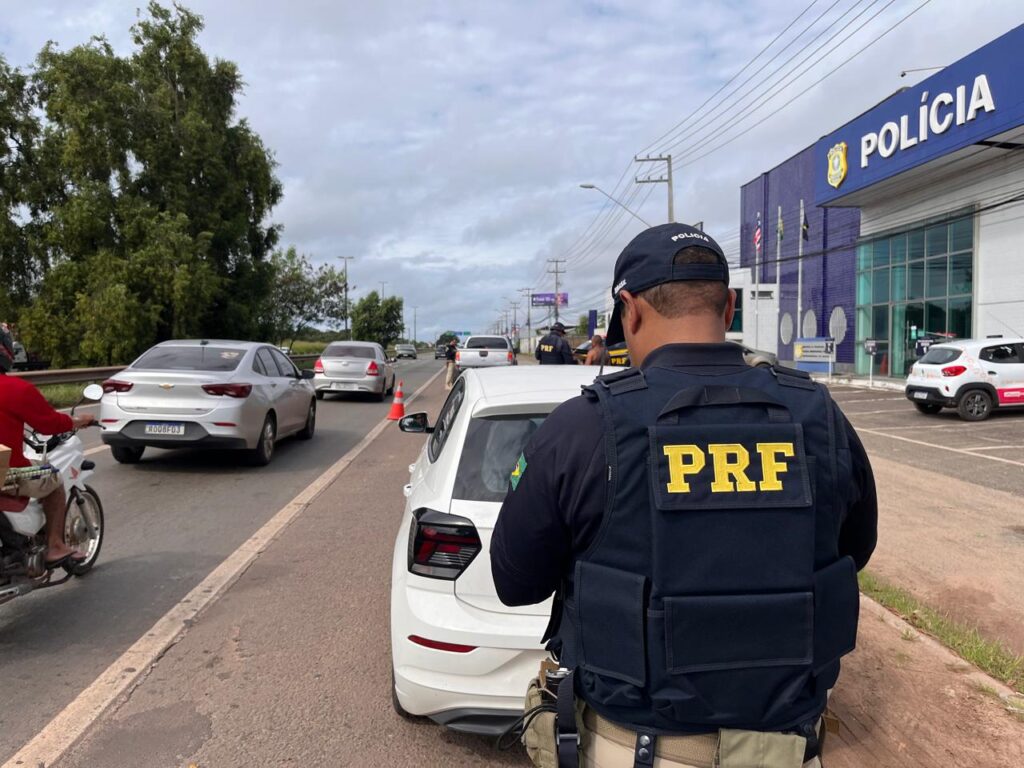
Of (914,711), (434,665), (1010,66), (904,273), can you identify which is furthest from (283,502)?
(904,273)

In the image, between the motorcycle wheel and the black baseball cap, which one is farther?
the motorcycle wheel

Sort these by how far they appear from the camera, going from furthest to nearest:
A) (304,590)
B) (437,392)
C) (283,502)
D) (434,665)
Result: (437,392)
(283,502)
(304,590)
(434,665)

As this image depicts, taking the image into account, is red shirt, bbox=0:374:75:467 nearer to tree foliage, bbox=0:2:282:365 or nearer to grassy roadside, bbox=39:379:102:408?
grassy roadside, bbox=39:379:102:408

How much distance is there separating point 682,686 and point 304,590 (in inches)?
168

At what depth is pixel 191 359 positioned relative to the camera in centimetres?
976

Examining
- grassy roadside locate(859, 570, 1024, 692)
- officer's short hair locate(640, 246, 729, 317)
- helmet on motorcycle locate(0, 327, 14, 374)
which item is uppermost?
officer's short hair locate(640, 246, 729, 317)

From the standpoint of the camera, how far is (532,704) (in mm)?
1806

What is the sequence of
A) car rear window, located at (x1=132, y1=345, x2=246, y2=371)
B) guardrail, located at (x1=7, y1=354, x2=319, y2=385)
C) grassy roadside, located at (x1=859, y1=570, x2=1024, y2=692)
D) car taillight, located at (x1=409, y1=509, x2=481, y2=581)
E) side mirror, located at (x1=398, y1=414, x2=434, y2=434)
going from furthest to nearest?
guardrail, located at (x1=7, y1=354, x2=319, y2=385) < car rear window, located at (x1=132, y1=345, x2=246, y2=371) < side mirror, located at (x1=398, y1=414, x2=434, y2=434) < grassy roadside, located at (x1=859, y1=570, x2=1024, y2=692) < car taillight, located at (x1=409, y1=509, x2=481, y2=581)

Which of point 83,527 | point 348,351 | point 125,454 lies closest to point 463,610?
point 83,527

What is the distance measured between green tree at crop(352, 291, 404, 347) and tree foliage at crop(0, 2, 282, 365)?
177 feet

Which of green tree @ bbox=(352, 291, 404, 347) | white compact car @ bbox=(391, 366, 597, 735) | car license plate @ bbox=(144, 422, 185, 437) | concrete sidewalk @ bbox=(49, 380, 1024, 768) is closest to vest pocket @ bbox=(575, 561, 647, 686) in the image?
white compact car @ bbox=(391, 366, 597, 735)

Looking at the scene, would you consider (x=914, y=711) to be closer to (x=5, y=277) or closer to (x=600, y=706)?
(x=600, y=706)

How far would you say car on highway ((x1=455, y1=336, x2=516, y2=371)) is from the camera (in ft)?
80.7

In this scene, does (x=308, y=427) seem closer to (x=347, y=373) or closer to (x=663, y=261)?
(x=347, y=373)
